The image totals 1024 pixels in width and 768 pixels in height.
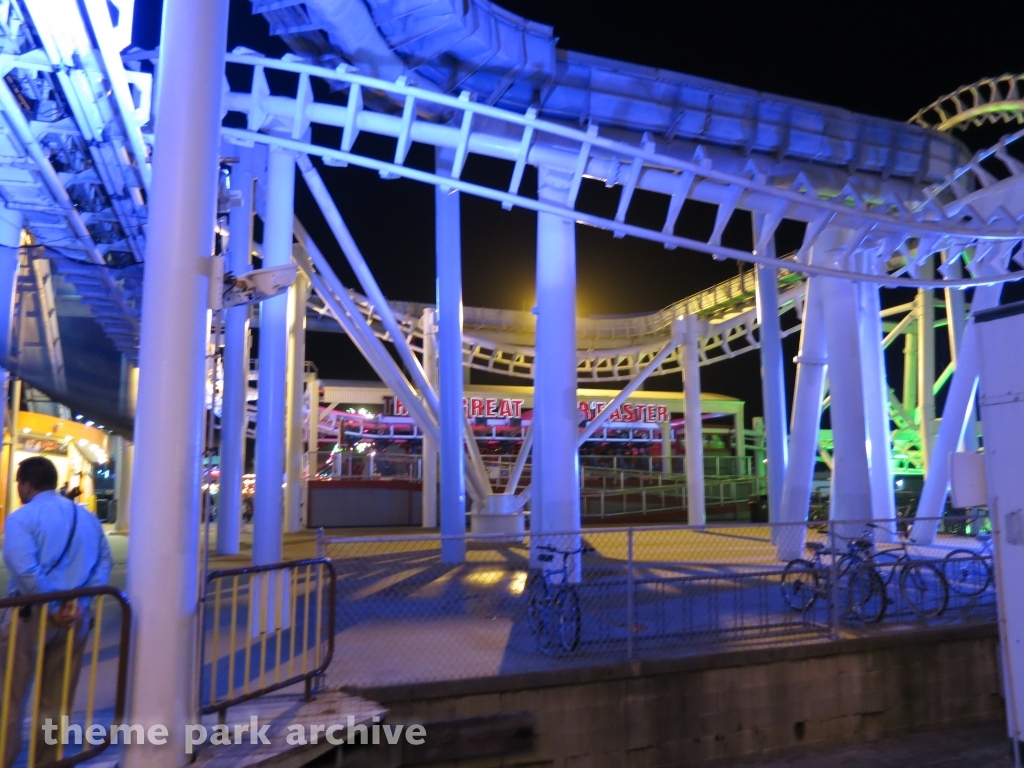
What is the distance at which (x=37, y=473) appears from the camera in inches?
191

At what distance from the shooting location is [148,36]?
11336 mm

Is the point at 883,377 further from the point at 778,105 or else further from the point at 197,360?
the point at 197,360

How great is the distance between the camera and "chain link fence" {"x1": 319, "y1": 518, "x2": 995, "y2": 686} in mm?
7578

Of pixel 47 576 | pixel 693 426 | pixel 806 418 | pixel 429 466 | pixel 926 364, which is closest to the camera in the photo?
pixel 47 576

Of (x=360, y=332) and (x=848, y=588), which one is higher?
(x=360, y=332)

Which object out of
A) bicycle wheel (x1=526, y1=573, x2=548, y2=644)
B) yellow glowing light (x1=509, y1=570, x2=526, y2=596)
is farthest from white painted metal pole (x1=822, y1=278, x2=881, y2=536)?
bicycle wheel (x1=526, y1=573, x2=548, y2=644)

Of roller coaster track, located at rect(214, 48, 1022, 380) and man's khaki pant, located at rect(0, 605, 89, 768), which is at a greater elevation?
roller coaster track, located at rect(214, 48, 1022, 380)

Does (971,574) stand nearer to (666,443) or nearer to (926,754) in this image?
(926,754)

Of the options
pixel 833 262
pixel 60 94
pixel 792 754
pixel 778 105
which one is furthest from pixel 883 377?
pixel 60 94

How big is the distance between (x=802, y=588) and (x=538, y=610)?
3.63 meters

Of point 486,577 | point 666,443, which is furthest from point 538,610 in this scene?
point 666,443

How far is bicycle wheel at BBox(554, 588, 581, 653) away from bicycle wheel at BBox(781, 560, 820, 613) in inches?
129

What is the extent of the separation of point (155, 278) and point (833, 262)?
44.3 ft

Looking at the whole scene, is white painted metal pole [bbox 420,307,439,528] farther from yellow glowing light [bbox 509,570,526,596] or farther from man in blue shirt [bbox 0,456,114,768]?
man in blue shirt [bbox 0,456,114,768]
